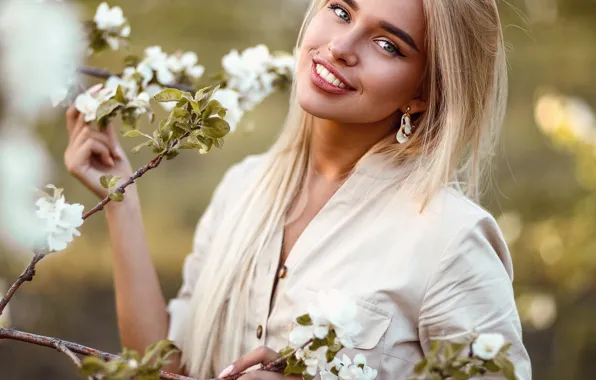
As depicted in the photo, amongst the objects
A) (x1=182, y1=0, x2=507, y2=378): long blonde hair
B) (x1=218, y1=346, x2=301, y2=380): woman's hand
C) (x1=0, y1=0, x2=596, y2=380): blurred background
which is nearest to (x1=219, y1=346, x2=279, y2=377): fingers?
(x1=218, y1=346, x2=301, y2=380): woman's hand

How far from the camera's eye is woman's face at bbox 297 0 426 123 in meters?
1.24

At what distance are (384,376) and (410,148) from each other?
1.28ft

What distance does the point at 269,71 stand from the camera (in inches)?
59.1

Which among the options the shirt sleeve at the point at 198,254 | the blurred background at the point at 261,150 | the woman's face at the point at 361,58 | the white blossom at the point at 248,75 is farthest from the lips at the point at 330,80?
the blurred background at the point at 261,150

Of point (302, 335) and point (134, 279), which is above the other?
point (134, 279)

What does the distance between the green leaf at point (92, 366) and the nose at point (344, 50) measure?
2.14ft

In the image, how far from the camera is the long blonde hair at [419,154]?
128 centimetres

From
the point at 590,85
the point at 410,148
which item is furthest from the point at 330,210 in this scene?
the point at 590,85

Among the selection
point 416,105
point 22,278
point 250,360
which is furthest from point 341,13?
point 22,278

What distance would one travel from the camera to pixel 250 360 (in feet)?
3.60

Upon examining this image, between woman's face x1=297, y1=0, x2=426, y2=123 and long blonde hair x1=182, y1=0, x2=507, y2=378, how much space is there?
0.12 feet

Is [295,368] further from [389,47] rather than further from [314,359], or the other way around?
[389,47]

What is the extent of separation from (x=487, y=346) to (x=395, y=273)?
1.44ft

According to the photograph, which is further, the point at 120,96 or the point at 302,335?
the point at 120,96
